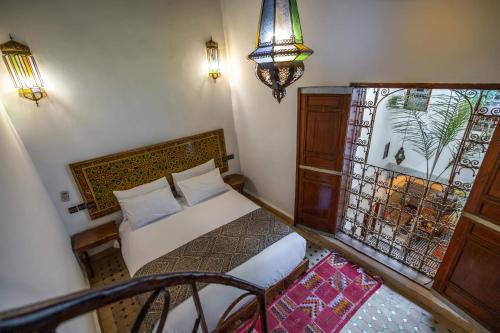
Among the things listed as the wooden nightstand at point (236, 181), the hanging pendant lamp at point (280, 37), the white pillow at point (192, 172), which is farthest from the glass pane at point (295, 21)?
the wooden nightstand at point (236, 181)

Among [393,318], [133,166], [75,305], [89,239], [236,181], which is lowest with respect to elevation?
[393,318]

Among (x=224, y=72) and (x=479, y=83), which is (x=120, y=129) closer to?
(x=224, y=72)

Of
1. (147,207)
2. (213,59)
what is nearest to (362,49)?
(213,59)

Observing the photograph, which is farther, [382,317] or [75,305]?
[382,317]

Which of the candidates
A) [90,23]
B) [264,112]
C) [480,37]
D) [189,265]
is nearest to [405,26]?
[480,37]

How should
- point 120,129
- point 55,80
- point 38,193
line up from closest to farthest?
point 38,193, point 55,80, point 120,129

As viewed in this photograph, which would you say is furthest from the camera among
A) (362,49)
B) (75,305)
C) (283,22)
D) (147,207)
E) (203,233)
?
(147,207)

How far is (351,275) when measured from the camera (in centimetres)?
251

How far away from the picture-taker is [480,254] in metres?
1.80

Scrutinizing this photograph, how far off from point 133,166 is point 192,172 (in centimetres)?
79

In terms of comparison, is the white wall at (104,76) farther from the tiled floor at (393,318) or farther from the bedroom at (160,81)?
the tiled floor at (393,318)

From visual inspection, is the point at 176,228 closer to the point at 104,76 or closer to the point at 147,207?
the point at 147,207

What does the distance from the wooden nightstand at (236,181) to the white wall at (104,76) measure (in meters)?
1.05

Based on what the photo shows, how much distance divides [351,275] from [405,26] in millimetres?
2437
